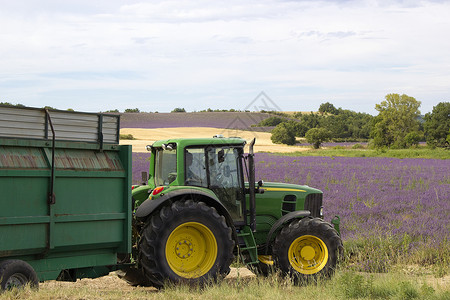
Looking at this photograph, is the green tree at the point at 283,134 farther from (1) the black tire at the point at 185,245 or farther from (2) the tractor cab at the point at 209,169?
(1) the black tire at the point at 185,245

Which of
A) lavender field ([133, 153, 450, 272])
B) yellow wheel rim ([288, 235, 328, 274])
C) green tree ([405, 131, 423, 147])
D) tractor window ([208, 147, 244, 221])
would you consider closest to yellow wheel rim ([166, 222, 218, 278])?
tractor window ([208, 147, 244, 221])

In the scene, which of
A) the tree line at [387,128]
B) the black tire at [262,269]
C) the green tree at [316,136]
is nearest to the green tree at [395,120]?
the tree line at [387,128]

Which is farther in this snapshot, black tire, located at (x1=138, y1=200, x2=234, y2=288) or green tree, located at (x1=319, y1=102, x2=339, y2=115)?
green tree, located at (x1=319, y1=102, x2=339, y2=115)

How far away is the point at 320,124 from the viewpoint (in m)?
98.5

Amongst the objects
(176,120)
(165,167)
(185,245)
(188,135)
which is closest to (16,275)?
(185,245)

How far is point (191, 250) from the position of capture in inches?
296

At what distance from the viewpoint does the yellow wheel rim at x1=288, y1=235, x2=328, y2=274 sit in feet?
27.3

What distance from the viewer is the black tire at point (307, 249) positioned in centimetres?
820

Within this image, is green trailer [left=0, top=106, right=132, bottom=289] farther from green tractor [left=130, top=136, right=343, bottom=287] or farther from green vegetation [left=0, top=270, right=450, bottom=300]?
green tractor [left=130, top=136, right=343, bottom=287]

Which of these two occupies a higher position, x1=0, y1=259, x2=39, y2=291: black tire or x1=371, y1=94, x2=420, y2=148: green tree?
x1=371, y1=94, x2=420, y2=148: green tree

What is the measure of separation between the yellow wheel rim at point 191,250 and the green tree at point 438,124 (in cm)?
7446

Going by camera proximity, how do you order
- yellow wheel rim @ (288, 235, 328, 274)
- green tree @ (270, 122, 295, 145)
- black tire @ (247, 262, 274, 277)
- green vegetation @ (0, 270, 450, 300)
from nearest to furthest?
green vegetation @ (0, 270, 450, 300) < yellow wheel rim @ (288, 235, 328, 274) < black tire @ (247, 262, 274, 277) < green tree @ (270, 122, 295, 145)

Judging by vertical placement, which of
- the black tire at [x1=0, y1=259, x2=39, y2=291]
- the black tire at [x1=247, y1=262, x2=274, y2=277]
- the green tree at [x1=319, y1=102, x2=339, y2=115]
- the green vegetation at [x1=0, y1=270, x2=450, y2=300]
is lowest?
the black tire at [x1=247, y1=262, x2=274, y2=277]

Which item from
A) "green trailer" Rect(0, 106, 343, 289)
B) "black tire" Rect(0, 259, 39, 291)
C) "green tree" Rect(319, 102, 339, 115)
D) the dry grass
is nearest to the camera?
"black tire" Rect(0, 259, 39, 291)
